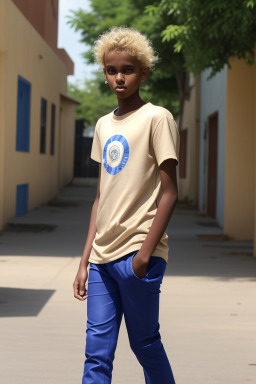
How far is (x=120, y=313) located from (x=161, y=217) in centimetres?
50

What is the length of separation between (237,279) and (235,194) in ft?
18.8

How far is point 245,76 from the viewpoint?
16078 mm

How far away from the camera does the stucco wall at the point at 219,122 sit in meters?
18.8

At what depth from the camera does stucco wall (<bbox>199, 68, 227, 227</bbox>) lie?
741 inches

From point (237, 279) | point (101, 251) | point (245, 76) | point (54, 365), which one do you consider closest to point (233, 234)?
point (245, 76)

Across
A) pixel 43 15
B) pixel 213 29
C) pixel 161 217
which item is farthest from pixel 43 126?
pixel 161 217

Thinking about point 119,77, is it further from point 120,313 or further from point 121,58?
point 120,313

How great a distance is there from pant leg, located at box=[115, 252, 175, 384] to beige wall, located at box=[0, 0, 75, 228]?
43.6 feet

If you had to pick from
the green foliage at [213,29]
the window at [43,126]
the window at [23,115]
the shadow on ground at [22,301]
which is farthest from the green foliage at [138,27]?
the shadow on ground at [22,301]

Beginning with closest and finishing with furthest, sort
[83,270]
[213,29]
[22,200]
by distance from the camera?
[83,270] < [213,29] < [22,200]

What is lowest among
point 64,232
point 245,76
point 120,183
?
point 64,232

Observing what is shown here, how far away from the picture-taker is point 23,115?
69.3 feet

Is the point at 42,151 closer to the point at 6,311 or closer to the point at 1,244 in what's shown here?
the point at 1,244

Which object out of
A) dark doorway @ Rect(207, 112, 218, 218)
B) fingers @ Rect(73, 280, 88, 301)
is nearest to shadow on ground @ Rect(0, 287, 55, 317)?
fingers @ Rect(73, 280, 88, 301)
